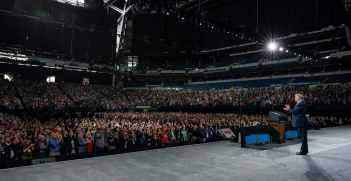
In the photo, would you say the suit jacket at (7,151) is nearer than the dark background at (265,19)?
Yes

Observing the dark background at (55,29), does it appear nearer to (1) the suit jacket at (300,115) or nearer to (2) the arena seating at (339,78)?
(1) the suit jacket at (300,115)

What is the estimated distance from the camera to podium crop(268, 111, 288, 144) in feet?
24.6

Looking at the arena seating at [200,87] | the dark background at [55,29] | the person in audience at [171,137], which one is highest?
the dark background at [55,29]

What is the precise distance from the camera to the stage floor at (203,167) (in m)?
4.17

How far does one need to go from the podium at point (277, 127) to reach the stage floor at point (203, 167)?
1.45m

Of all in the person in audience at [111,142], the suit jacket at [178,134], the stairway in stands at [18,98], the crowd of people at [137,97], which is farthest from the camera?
the stairway in stands at [18,98]

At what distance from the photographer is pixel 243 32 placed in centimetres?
2050

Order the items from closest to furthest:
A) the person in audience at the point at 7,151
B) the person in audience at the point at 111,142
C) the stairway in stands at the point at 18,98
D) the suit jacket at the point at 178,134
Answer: the person in audience at the point at 7,151 → the person in audience at the point at 111,142 → the suit jacket at the point at 178,134 → the stairway in stands at the point at 18,98

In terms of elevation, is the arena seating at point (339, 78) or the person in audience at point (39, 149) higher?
the arena seating at point (339, 78)

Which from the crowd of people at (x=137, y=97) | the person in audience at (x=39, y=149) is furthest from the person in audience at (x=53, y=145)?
the crowd of people at (x=137, y=97)

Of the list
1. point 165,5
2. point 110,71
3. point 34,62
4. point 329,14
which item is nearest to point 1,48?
point 34,62

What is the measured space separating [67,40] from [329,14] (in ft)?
142

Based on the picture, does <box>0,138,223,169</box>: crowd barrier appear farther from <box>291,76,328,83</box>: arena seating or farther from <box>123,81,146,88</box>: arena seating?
<box>123,81,146,88</box>: arena seating

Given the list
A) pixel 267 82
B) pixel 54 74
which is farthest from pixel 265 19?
pixel 54 74
